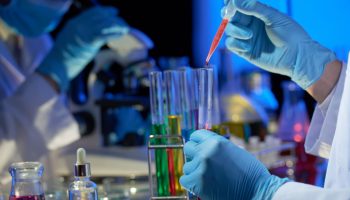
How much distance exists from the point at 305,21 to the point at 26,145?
1.31 meters

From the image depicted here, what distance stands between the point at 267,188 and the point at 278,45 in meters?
0.51

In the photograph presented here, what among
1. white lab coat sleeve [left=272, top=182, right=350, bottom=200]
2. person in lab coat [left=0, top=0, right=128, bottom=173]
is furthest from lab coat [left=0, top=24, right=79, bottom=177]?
white lab coat sleeve [left=272, top=182, right=350, bottom=200]

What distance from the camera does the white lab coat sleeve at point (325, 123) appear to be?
5.04 feet

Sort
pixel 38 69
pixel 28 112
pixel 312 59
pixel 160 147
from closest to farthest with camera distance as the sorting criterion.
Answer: pixel 160 147 < pixel 312 59 < pixel 28 112 < pixel 38 69

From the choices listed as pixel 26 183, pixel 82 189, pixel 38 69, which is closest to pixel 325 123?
pixel 82 189

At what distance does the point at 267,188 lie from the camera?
1.20m

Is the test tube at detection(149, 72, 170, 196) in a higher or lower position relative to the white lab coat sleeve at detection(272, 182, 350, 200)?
higher

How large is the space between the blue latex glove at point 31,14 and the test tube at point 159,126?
127 cm

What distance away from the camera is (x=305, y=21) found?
185cm

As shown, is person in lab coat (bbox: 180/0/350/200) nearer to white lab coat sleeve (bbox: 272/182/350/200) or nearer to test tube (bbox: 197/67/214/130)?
white lab coat sleeve (bbox: 272/182/350/200)

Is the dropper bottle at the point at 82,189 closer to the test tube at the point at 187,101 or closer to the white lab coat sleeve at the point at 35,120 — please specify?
the test tube at the point at 187,101

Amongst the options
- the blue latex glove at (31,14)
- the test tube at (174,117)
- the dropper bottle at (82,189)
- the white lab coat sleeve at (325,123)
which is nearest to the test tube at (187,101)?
the test tube at (174,117)

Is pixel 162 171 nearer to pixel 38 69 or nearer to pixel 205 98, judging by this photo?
pixel 205 98

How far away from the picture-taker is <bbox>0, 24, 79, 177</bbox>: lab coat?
2385mm
